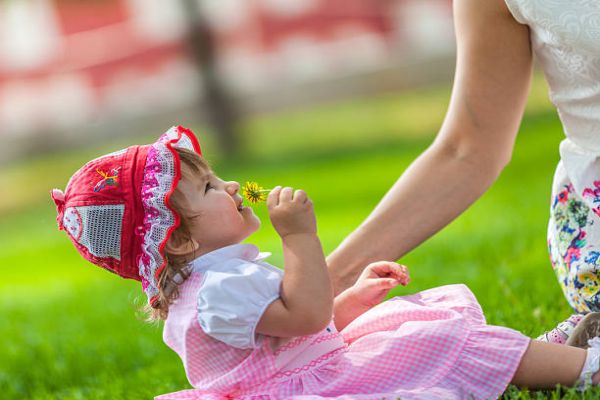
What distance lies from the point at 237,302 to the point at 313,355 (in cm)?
27

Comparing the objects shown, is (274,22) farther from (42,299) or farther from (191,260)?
(191,260)

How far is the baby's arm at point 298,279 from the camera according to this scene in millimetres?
2332

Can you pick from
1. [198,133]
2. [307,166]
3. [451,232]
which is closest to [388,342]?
[451,232]

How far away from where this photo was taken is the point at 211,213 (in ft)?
8.28

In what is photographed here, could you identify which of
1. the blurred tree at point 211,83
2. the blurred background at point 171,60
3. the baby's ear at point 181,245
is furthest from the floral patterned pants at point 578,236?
the blurred background at point 171,60

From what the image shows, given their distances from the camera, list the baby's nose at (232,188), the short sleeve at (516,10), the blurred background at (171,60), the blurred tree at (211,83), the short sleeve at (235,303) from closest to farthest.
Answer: the short sleeve at (235,303)
the baby's nose at (232,188)
the short sleeve at (516,10)
the blurred tree at (211,83)
the blurred background at (171,60)

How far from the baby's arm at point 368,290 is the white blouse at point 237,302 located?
0.34 m

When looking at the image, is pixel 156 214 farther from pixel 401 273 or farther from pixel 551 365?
pixel 551 365

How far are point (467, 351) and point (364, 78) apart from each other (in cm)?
1742

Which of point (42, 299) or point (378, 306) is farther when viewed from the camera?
point (42, 299)

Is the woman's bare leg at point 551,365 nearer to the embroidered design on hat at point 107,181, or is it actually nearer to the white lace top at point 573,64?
the white lace top at point 573,64

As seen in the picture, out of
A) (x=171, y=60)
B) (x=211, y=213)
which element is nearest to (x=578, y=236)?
(x=211, y=213)

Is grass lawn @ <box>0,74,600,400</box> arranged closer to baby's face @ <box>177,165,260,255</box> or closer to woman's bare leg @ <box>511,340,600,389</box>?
woman's bare leg @ <box>511,340,600,389</box>

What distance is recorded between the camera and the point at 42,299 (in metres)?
6.70
